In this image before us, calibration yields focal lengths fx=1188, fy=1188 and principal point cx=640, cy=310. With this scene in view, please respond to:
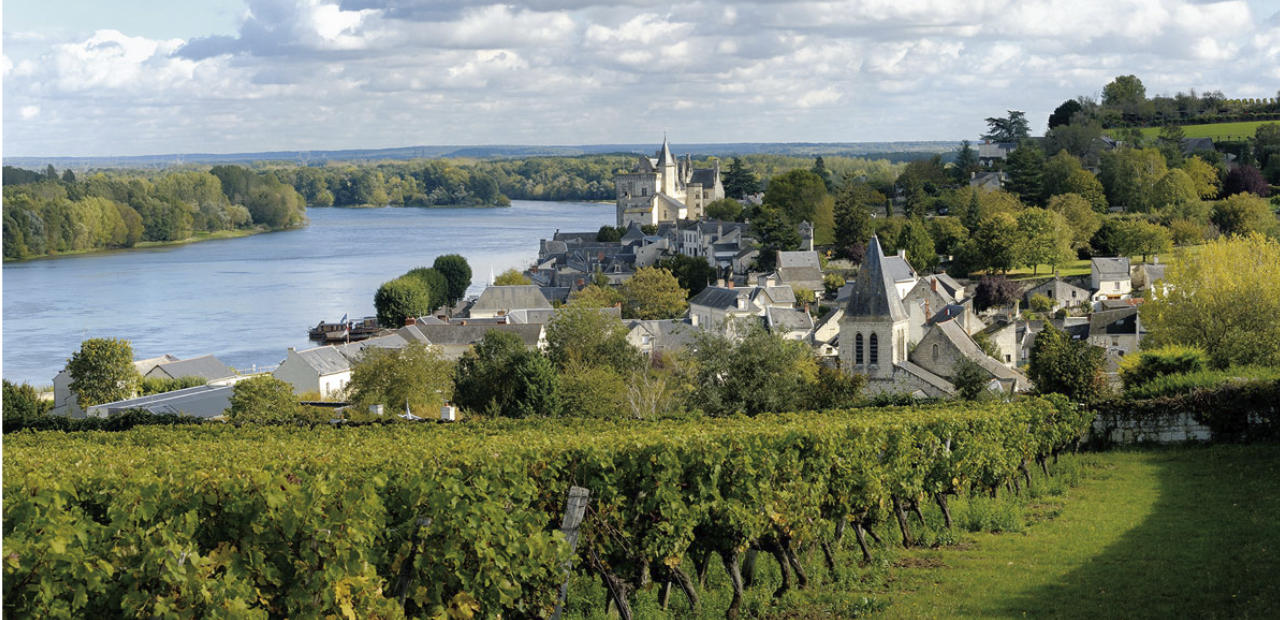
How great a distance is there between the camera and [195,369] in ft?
142

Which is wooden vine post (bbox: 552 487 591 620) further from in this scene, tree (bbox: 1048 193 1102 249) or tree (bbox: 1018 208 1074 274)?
tree (bbox: 1048 193 1102 249)

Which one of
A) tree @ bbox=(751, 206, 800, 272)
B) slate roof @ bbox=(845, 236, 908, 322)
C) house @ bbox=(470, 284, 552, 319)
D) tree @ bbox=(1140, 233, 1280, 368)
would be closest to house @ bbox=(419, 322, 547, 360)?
house @ bbox=(470, 284, 552, 319)

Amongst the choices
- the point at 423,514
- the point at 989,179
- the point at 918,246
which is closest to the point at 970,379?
the point at 423,514

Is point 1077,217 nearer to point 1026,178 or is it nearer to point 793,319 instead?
point 1026,178

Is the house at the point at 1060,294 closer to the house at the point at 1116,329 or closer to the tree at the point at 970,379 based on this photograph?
the house at the point at 1116,329

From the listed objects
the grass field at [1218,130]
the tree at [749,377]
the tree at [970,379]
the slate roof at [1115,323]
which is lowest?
the slate roof at [1115,323]

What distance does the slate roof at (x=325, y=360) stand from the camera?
1686 inches

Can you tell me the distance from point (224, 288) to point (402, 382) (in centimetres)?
4877

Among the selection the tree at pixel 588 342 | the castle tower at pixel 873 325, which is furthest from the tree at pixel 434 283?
the castle tower at pixel 873 325

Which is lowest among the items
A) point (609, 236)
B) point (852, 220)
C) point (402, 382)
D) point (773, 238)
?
point (402, 382)

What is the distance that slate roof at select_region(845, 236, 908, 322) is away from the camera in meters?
35.7

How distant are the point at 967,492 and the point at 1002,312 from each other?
44.5 meters

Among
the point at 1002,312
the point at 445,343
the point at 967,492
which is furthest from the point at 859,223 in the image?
the point at 967,492

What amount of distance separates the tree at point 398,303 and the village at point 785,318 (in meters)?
0.65
